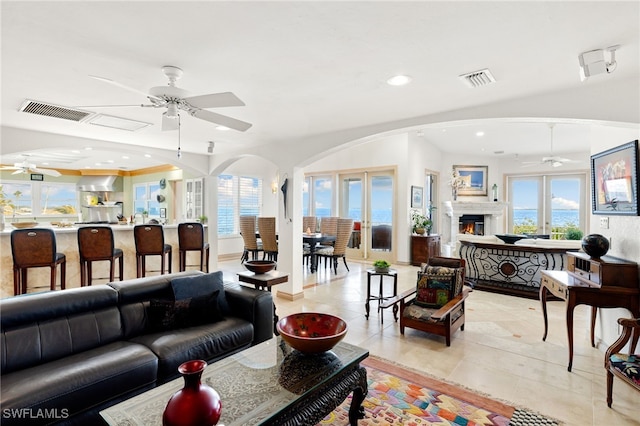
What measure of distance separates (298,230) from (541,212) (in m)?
7.56

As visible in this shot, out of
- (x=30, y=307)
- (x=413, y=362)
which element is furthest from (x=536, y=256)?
(x=30, y=307)

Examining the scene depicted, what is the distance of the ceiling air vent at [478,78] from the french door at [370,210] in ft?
16.9

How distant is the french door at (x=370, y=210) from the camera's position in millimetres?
7902

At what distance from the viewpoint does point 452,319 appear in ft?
10.9

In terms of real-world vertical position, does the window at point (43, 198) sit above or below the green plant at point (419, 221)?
above

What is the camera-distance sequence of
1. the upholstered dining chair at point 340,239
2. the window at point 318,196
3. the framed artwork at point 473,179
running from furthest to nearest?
the framed artwork at point 473,179
the window at point 318,196
the upholstered dining chair at point 340,239

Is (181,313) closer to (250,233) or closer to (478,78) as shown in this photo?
(478,78)

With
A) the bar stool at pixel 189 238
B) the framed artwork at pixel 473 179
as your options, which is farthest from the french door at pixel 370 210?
the bar stool at pixel 189 238

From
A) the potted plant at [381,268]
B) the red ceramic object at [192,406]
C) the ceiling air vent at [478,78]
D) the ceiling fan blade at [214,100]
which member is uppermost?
the ceiling air vent at [478,78]

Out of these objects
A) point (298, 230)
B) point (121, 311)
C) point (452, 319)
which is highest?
point (298, 230)

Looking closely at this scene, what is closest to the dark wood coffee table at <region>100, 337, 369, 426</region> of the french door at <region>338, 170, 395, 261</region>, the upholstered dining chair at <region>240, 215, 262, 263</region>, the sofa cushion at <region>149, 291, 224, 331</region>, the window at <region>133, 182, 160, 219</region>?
the sofa cushion at <region>149, 291, 224, 331</region>

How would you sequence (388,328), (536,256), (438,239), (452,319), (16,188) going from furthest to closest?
(16,188)
(438,239)
(536,256)
(388,328)
(452,319)

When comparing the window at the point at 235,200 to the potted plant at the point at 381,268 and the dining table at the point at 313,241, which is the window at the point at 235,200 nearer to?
the dining table at the point at 313,241

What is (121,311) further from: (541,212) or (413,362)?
(541,212)
